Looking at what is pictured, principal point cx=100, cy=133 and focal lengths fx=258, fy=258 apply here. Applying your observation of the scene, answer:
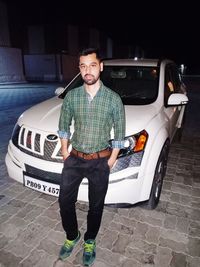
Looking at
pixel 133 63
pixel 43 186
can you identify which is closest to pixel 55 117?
pixel 43 186

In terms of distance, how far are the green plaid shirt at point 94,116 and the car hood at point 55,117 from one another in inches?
24.8

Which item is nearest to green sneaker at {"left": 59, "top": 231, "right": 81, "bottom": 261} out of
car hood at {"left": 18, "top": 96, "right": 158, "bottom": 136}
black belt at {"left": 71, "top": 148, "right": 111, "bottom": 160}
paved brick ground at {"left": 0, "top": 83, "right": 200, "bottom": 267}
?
paved brick ground at {"left": 0, "top": 83, "right": 200, "bottom": 267}

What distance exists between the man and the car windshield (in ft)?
5.57

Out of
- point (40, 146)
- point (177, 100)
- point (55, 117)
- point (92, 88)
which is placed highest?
point (92, 88)

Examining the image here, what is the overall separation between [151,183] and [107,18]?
29472mm

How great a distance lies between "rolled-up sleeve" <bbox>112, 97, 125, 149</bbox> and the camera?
2207 mm

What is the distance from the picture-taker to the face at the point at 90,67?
2.09m

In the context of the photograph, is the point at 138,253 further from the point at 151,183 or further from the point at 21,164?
the point at 21,164

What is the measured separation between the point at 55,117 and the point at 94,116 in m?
1.16

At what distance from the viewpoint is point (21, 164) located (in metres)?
3.04

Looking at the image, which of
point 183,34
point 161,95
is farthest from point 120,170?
point 183,34

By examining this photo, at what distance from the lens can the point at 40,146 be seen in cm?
292

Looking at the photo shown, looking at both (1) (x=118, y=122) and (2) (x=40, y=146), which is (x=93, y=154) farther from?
(2) (x=40, y=146)

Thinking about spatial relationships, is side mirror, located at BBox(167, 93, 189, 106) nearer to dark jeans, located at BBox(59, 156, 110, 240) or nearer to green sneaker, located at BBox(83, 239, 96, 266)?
dark jeans, located at BBox(59, 156, 110, 240)
